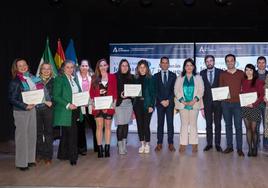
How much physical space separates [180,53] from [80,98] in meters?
3.83

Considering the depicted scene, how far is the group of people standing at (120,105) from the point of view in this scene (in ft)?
18.6

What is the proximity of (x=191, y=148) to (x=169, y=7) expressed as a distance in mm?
4596

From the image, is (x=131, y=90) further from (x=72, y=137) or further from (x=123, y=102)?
(x=72, y=137)

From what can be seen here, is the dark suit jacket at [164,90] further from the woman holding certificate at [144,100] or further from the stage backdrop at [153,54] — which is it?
the stage backdrop at [153,54]

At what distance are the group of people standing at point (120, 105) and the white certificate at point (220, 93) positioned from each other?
61mm

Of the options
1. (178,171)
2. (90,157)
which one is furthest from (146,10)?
(178,171)

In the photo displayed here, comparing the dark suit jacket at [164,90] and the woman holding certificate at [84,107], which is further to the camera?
the dark suit jacket at [164,90]

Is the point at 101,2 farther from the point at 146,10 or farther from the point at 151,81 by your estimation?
the point at 151,81

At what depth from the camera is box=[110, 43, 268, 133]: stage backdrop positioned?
9055 millimetres

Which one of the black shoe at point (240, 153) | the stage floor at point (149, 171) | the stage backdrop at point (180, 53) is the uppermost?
the stage backdrop at point (180, 53)

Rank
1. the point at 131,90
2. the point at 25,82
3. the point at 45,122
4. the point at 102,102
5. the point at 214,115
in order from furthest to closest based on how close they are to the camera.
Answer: the point at 214,115, the point at 131,90, the point at 102,102, the point at 45,122, the point at 25,82

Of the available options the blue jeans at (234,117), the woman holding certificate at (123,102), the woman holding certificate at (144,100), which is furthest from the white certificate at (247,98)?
the woman holding certificate at (123,102)

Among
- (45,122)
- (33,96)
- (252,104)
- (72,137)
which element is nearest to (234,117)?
(252,104)

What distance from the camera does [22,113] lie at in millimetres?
5535
